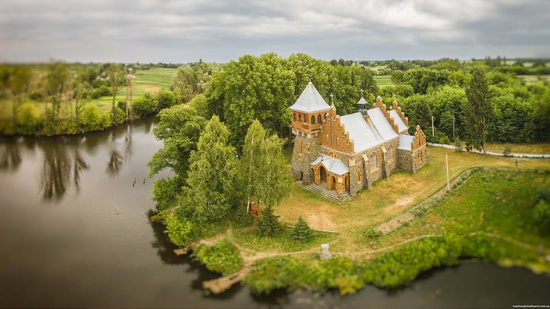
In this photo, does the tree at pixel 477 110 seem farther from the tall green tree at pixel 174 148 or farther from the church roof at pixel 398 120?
the tall green tree at pixel 174 148

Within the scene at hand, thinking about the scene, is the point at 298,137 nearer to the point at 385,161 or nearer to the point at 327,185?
the point at 327,185

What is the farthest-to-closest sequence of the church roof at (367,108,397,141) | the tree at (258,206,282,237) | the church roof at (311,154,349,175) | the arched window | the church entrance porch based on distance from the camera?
1. the church roof at (367,108,397,141)
2. the arched window
3. the church roof at (311,154,349,175)
4. the church entrance porch
5. the tree at (258,206,282,237)

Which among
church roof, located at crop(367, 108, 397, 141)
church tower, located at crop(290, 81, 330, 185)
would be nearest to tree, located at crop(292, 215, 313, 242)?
church tower, located at crop(290, 81, 330, 185)

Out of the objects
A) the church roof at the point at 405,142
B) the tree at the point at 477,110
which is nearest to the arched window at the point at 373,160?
the church roof at the point at 405,142

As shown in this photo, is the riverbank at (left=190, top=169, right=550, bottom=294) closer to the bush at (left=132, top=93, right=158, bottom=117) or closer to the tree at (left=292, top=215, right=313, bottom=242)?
the tree at (left=292, top=215, right=313, bottom=242)

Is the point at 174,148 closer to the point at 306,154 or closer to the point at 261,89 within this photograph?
the point at 306,154

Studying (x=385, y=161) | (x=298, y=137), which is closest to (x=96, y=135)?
(x=298, y=137)
